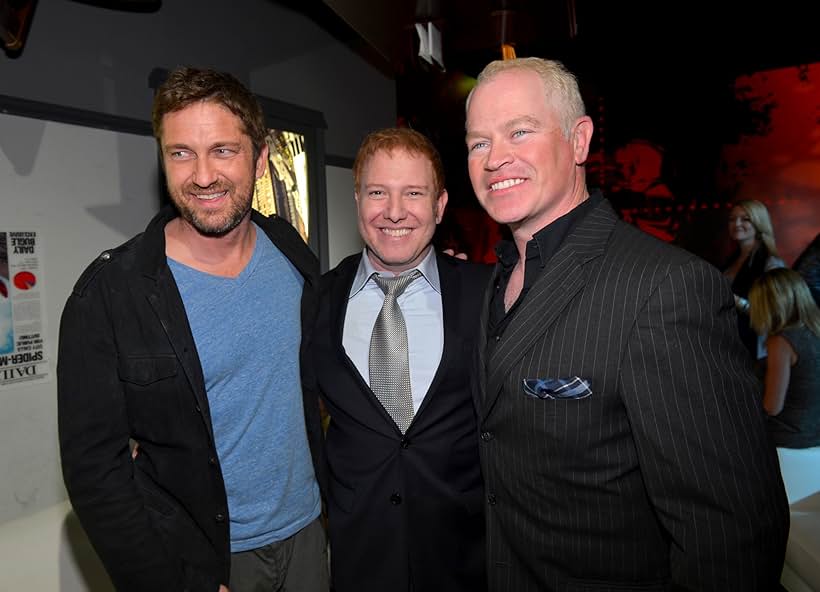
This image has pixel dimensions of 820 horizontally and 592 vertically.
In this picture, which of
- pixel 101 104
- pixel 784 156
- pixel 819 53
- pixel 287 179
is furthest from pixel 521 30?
pixel 784 156

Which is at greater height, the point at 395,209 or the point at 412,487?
the point at 395,209

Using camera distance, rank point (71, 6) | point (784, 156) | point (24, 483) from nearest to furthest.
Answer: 1. point (24, 483)
2. point (71, 6)
3. point (784, 156)

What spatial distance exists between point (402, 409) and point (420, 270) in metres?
0.47

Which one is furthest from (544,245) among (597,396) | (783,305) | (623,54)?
(623,54)

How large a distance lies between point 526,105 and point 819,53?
4.74 meters

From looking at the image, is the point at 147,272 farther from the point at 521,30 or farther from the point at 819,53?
the point at 819,53

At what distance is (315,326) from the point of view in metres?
1.99

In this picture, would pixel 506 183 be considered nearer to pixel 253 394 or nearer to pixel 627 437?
pixel 627 437

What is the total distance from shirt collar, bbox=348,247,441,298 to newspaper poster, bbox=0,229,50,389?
1.42 m

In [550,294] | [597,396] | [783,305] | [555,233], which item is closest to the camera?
[597,396]

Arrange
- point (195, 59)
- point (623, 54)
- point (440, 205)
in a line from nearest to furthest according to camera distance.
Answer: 1. point (440, 205)
2. point (195, 59)
3. point (623, 54)

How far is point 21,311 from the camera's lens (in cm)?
242

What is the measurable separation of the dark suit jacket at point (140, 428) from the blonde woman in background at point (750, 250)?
4687 mm

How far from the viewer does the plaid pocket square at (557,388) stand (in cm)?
120
